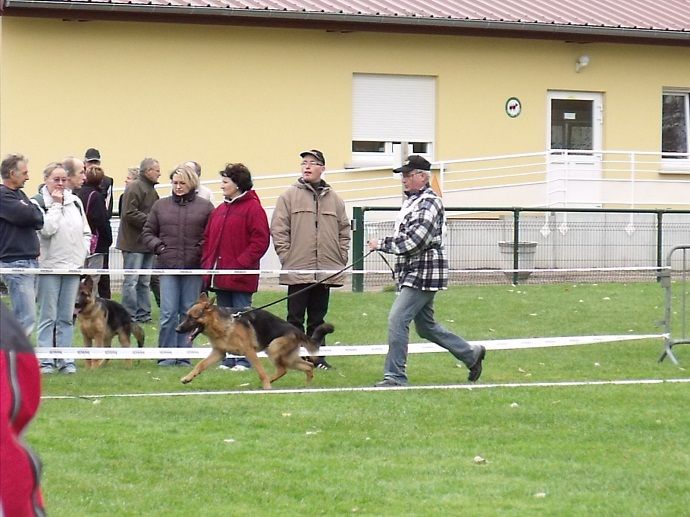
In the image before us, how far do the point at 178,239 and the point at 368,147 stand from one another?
35.4 ft

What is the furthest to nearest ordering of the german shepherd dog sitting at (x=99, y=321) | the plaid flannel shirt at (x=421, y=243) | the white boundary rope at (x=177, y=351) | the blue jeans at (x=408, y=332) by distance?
the german shepherd dog sitting at (x=99, y=321)
the white boundary rope at (x=177, y=351)
the blue jeans at (x=408, y=332)
the plaid flannel shirt at (x=421, y=243)

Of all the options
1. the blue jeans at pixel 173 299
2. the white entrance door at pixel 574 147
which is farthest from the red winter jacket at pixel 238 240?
the white entrance door at pixel 574 147

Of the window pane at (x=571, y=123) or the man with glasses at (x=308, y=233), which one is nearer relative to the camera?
the man with glasses at (x=308, y=233)

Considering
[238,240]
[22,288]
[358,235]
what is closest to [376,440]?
[238,240]

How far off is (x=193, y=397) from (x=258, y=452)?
2.08 m

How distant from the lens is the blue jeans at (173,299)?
36.8 ft

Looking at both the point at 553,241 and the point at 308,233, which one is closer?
the point at 308,233

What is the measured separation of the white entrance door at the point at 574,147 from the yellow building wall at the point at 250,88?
0.23 meters

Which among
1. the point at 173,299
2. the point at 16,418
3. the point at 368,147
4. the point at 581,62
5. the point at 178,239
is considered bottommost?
the point at 173,299

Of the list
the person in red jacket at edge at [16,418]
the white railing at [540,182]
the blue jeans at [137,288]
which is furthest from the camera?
the white railing at [540,182]

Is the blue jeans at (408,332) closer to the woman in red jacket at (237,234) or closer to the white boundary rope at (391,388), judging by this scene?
the white boundary rope at (391,388)

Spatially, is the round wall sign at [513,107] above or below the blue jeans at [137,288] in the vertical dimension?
above

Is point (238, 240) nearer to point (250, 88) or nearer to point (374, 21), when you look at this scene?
point (250, 88)

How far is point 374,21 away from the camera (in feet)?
68.1
